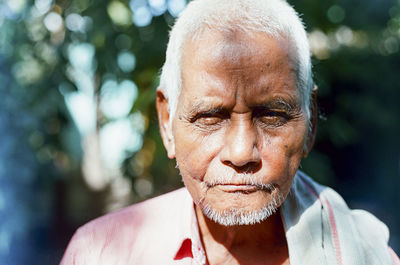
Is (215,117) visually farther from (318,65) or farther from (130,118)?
(318,65)

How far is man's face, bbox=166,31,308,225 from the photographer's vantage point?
Result: 4.36 ft

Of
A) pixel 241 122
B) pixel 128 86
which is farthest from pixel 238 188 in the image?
pixel 128 86

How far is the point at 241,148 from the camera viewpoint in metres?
1.30

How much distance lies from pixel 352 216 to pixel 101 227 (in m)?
1.02

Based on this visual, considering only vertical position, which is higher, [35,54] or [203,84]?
[203,84]

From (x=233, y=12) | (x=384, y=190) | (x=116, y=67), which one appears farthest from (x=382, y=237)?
(x=384, y=190)

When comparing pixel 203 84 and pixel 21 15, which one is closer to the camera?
pixel 203 84

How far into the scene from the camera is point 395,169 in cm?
515

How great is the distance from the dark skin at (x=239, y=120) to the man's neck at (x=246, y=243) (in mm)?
253

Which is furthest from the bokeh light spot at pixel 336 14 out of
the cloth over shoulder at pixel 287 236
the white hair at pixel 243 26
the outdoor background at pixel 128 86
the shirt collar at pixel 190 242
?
the shirt collar at pixel 190 242

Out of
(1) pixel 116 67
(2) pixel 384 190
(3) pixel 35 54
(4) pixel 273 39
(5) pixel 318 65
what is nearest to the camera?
(4) pixel 273 39

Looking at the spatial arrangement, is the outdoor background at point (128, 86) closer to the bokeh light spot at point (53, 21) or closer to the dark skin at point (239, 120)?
the bokeh light spot at point (53, 21)

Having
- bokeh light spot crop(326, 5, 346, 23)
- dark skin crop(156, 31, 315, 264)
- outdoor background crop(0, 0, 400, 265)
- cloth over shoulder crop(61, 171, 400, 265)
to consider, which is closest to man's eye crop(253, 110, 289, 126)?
dark skin crop(156, 31, 315, 264)

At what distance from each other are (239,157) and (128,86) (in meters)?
1.55
